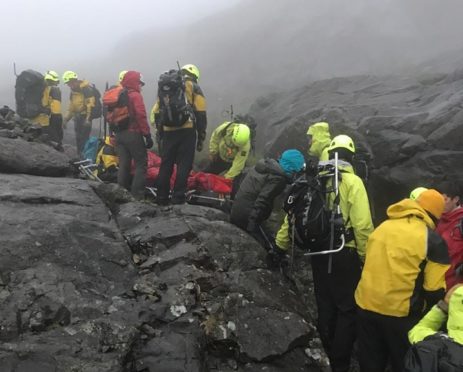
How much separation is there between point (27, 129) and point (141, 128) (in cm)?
282

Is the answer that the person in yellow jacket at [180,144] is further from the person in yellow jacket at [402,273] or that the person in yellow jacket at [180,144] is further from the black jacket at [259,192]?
the person in yellow jacket at [402,273]

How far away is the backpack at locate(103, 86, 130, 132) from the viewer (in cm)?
902

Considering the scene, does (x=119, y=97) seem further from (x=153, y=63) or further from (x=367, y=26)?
(x=153, y=63)

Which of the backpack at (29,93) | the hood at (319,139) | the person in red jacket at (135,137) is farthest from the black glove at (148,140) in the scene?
the backpack at (29,93)

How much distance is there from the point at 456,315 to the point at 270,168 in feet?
14.0

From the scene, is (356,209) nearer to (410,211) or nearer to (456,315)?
(410,211)

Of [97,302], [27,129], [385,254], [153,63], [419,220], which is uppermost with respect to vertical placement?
[153,63]

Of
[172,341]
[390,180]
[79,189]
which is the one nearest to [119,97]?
[79,189]

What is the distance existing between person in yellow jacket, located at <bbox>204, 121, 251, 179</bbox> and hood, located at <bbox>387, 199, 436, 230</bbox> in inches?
223

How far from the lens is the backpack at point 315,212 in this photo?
5855 millimetres

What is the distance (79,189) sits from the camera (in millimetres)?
7855

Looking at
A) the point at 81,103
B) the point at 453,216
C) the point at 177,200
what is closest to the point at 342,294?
the point at 453,216

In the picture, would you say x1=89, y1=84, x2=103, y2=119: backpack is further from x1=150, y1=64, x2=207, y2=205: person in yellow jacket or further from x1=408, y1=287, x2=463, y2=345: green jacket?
x1=408, y1=287, x2=463, y2=345: green jacket

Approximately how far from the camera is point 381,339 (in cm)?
522
